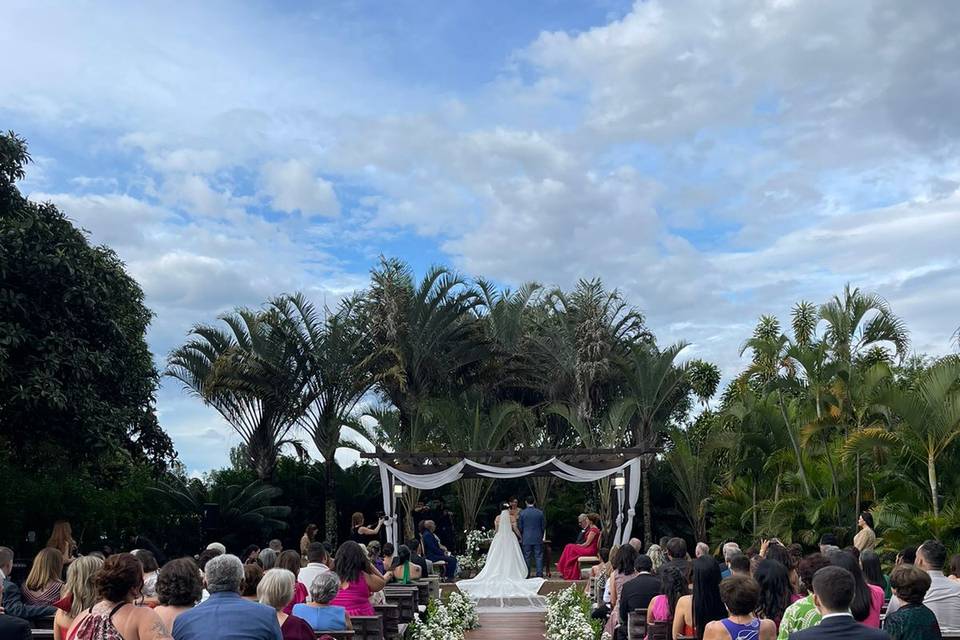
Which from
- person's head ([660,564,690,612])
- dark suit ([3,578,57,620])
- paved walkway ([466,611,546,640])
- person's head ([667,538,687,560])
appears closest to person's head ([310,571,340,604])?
dark suit ([3,578,57,620])

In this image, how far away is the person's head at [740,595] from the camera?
5.18 metres

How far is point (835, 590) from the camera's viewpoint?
410 centimetres

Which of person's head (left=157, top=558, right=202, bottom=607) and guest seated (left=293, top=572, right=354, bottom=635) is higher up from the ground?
person's head (left=157, top=558, right=202, bottom=607)

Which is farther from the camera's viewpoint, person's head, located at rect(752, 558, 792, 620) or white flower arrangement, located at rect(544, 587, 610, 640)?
white flower arrangement, located at rect(544, 587, 610, 640)

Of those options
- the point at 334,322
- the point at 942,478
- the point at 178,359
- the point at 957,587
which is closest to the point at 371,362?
the point at 334,322

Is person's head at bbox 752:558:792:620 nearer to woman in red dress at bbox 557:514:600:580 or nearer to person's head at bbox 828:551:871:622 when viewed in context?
person's head at bbox 828:551:871:622

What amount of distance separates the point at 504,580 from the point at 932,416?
305 inches

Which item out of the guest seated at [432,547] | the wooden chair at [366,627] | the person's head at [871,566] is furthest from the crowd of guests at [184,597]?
the guest seated at [432,547]

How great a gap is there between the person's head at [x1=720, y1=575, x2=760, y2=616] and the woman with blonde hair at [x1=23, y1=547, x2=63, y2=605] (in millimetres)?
4552

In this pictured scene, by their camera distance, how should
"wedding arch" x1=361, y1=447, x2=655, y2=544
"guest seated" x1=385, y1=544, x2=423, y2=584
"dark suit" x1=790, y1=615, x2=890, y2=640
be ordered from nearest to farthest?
"dark suit" x1=790, y1=615, x2=890, y2=640
"guest seated" x1=385, y1=544, x2=423, y2=584
"wedding arch" x1=361, y1=447, x2=655, y2=544

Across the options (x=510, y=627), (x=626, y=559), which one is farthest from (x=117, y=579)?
(x=510, y=627)

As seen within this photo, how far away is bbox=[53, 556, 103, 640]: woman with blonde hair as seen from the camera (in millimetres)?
5375

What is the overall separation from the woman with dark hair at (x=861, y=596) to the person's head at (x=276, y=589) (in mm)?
2935

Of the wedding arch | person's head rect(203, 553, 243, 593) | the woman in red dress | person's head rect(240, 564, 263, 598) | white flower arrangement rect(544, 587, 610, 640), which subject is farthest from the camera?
the wedding arch
